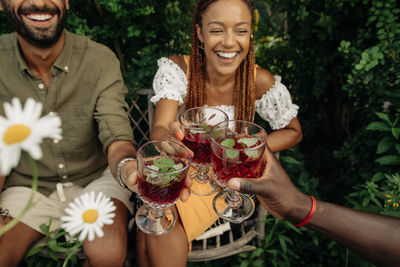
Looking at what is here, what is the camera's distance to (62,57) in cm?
237

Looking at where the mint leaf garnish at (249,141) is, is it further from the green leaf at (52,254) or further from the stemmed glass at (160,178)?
the green leaf at (52,254)

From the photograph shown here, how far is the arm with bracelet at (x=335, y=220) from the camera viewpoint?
150 cm

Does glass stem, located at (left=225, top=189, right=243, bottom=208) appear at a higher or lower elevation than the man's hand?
lower

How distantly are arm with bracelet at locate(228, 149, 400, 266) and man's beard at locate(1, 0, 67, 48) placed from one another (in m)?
1.75

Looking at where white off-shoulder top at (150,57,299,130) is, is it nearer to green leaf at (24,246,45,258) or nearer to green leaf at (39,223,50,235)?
green leaf at (39,223,50,235)

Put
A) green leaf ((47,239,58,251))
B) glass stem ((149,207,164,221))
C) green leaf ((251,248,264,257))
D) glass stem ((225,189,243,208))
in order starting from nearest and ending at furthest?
glass stem ((149,207,164,221)) < glass stem ((225,189,243,208)) < green leaf ((47,239,58,251)) < green leaf ((251,248,264,257))

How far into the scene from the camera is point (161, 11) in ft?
11.6

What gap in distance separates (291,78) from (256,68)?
1.28 m

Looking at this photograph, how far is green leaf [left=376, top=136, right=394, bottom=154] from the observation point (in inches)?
104

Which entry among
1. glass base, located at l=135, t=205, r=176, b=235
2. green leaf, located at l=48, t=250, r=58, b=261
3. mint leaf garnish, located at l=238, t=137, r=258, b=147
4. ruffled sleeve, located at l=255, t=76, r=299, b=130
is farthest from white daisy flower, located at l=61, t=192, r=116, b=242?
ruffled sleeve, located at l=255, t=76, r=299, b=130

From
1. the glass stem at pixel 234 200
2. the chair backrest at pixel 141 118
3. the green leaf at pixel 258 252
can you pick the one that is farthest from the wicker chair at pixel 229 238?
the glass stem at pixel 234 200

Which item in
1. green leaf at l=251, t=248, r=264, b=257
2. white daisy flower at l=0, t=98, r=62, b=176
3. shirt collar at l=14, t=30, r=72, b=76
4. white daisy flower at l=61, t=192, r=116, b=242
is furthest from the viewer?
green leaf at l=251, t=248, r=264, b=257

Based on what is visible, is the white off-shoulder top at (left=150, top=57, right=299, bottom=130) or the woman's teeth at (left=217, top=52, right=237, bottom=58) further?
the white off-shoulder top at (left=150, top=57, right=299, bottom=130)

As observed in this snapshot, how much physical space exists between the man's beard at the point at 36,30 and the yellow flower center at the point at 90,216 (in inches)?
74.6
